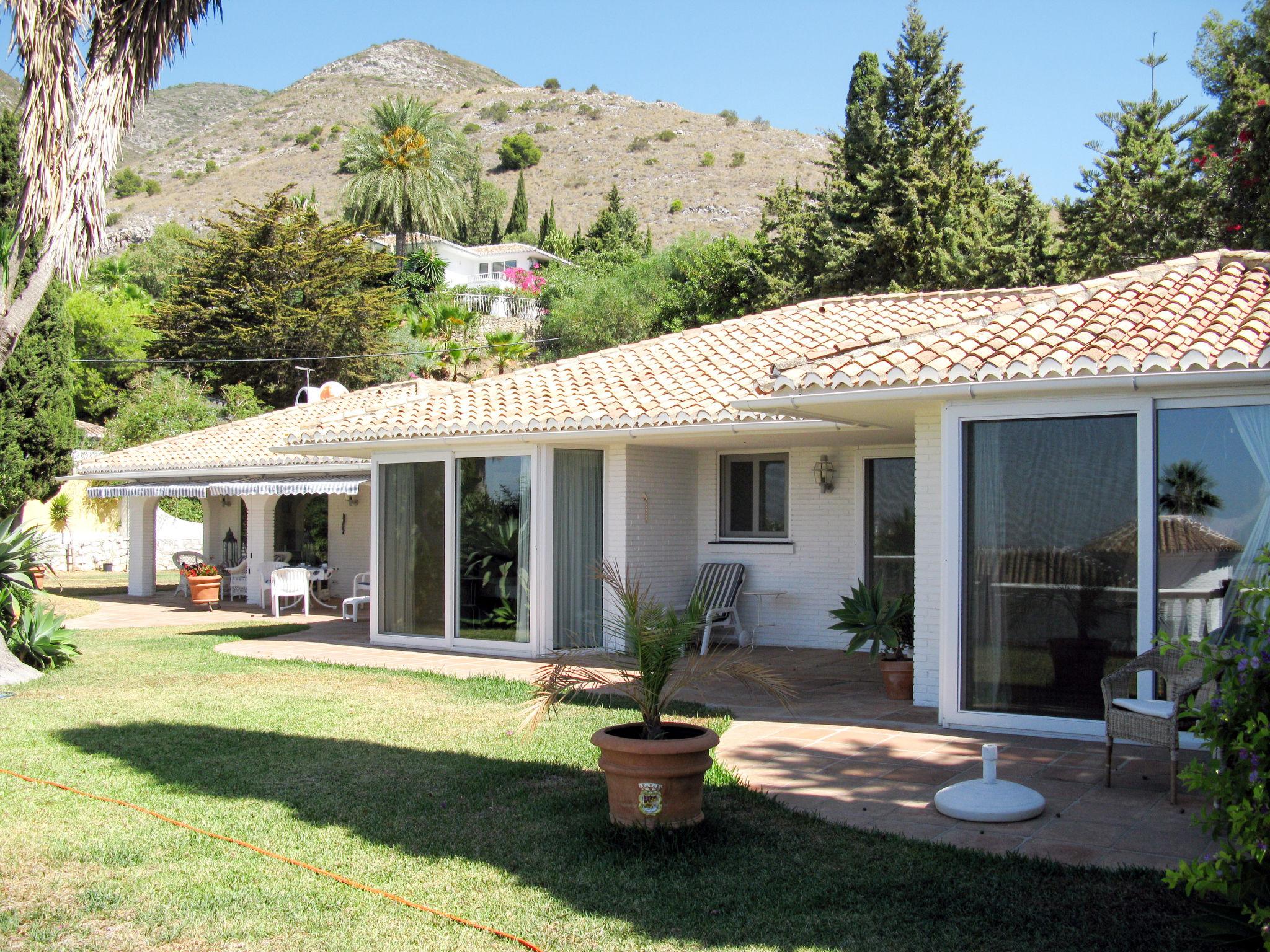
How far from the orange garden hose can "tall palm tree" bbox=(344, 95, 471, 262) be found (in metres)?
47.8

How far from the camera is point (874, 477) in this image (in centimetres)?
1491

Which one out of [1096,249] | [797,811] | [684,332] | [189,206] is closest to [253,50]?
[684,332]

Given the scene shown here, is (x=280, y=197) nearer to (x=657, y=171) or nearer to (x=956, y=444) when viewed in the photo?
(x=956, y=444)

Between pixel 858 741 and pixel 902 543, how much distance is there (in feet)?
20.1

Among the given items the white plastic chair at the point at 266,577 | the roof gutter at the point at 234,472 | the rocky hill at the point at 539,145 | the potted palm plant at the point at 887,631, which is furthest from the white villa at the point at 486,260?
the potted palm plant at the point at 887,631

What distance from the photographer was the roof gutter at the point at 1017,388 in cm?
795

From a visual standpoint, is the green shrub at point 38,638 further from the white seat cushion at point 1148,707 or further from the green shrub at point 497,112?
the green shrub at point 497,112

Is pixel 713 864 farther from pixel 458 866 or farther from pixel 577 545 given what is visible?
pixel 577 545

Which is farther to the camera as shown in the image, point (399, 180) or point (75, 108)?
point (399, 180)

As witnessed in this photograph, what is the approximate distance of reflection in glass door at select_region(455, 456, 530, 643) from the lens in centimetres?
1417

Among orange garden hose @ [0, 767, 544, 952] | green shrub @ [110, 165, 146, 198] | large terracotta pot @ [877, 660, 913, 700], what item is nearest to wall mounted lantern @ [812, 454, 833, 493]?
large terracotta pot @ [877, 660, 913, 700]

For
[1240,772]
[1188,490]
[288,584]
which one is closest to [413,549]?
[288,584]

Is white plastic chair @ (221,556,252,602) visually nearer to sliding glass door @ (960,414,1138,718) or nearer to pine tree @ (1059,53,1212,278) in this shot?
sliding glass door @ (960,414,1138,718)

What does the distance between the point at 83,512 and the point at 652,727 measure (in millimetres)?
33930
